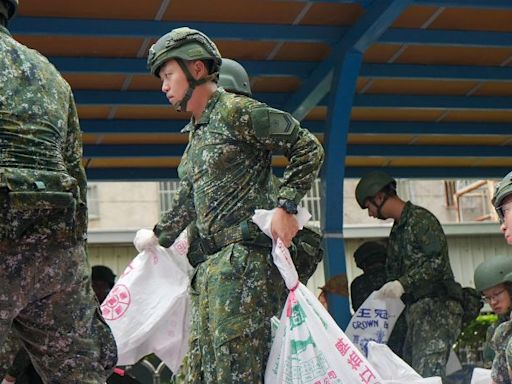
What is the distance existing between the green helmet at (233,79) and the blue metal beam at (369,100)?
325 cm

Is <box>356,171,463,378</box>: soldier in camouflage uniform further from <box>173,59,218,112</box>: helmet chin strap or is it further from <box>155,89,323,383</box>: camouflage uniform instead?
<box>173,59,218,112</box>: helmet chin strap

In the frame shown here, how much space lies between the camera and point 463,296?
26.4ft

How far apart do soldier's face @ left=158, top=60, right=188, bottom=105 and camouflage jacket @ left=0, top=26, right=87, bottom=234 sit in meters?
1.09

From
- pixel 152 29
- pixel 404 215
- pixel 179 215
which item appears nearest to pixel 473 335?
pixel 404 215

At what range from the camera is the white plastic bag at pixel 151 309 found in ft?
21.0

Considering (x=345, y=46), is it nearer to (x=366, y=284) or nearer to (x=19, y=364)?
(x=366, y=284)

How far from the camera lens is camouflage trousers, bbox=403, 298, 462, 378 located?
7.51 metres

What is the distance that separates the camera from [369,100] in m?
9.84

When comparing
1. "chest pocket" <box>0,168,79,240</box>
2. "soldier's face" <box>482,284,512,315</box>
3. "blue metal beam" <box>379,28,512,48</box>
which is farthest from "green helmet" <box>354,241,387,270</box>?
"chest pocket" <box>0,168,79,240</box>

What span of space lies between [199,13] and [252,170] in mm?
3057

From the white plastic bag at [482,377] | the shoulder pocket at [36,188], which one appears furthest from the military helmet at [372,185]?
the shoulder pocket at [36,188]

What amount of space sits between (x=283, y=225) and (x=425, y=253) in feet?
10.4

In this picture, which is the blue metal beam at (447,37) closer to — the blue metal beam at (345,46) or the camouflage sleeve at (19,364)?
the blue metal beam at (345,46)

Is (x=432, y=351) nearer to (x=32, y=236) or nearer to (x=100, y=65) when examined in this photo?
(x=100, y=65)
